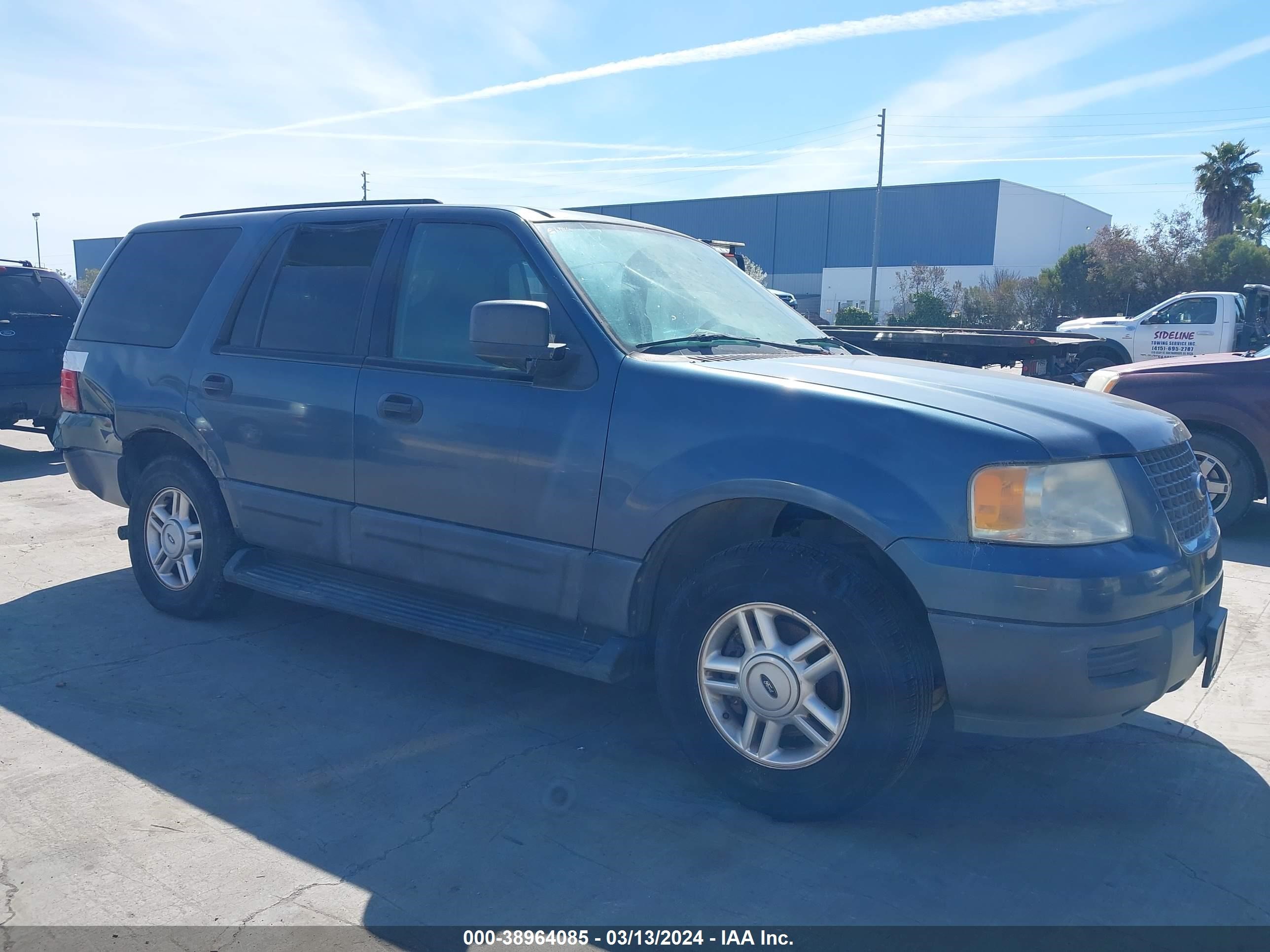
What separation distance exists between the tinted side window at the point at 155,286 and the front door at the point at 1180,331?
16959mm

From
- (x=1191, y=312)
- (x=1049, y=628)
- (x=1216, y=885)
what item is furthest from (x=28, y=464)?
(x=1191, y=312)

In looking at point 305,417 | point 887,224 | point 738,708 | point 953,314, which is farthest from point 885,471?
Result: point 887,224

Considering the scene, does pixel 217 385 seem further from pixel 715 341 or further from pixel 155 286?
pixel 715 341

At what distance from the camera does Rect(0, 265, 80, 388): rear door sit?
9.75 m

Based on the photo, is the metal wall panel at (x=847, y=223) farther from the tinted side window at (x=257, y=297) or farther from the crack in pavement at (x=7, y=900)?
the crack in pavement at (x=7, y=900)

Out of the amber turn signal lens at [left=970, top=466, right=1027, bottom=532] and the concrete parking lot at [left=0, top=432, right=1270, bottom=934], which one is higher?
the amber turn signal lens at [left=970, top=466, right=1027, bottom=532]

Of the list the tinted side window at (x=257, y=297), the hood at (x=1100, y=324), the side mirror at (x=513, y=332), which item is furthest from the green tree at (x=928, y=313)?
the side mirror at (x=513, y=332)

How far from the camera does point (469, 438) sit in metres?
3.95

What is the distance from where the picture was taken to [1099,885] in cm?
299

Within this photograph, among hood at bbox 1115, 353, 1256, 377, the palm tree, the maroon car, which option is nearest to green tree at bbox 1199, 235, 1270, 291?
the palm tree

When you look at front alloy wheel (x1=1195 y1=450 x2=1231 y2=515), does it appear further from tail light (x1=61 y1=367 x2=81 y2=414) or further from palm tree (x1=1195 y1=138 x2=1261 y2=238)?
palm tree (x1=1195 y1=138 x2=1261 y2=238)

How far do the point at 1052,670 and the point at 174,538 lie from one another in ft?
14.0

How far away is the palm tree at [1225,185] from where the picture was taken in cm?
4500

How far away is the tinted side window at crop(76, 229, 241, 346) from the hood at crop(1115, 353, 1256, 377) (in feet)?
21.3
